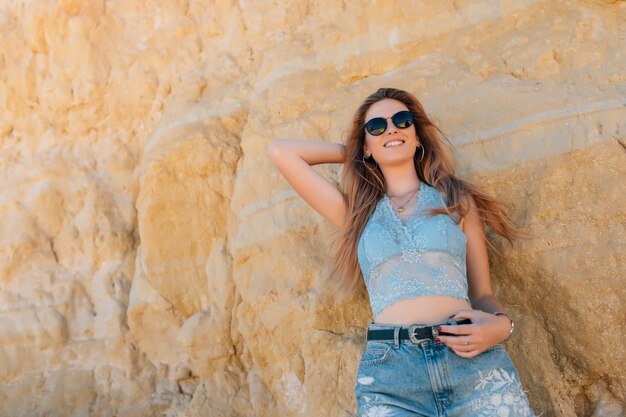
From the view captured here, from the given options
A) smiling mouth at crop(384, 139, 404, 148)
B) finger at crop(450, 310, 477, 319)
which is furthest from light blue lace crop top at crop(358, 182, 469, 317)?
smiling mouth at crop(384, 139, 404, 148)

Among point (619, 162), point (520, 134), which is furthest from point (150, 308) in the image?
point (619, 162)

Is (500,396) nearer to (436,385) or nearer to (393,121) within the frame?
(436,385)

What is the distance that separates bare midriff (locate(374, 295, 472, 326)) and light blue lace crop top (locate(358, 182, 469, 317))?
21mm

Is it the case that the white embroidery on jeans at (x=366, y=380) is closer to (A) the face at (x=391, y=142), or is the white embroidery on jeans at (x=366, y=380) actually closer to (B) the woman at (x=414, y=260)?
(B) the woman at (x=414, y=260)

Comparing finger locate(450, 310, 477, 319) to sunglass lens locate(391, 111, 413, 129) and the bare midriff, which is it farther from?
sunglass lens locate(391, 111, 413, 129)

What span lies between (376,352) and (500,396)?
45 cm

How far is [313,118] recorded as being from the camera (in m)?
3.65

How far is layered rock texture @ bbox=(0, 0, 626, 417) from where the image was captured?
2846mm

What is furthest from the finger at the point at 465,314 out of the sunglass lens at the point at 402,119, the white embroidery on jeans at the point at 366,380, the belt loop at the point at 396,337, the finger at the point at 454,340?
the sunglass lens at the point at 402,119

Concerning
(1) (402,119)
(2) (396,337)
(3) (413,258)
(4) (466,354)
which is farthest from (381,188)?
(4) (466,354)

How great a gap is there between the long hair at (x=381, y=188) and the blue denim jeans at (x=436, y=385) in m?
0.62

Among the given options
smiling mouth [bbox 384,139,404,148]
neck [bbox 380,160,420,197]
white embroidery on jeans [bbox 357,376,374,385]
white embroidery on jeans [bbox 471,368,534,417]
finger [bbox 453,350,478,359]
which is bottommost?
white embroidery on jeans [bbox 471,368,534,417]

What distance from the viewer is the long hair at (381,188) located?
2.76 m

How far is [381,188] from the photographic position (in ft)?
9.49
